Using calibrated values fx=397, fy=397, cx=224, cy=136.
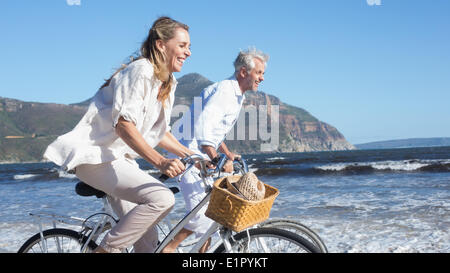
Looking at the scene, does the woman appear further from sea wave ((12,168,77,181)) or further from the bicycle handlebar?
sea wave ((12,168,77,181))

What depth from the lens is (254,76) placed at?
9.98ft

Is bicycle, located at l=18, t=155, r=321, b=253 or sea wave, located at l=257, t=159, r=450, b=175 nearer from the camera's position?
bicycle, located at l=18, t=155, r=321, b=253

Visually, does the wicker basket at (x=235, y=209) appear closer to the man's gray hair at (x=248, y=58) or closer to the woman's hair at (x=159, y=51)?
the woman's hair at (x=159, y=51)

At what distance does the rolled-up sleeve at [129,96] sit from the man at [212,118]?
80 cm

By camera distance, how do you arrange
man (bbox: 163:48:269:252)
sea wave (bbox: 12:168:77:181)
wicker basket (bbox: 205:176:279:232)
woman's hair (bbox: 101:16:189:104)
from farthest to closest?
sea wave (bbox: 12:168:77:181) → man (bbox: 163:48:269:252) → woman's hair (bbox: 101:16:189:104) → wicker basket (bbox: 205:176:279:232)

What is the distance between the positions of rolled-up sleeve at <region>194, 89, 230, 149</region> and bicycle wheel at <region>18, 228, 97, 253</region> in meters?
1.00

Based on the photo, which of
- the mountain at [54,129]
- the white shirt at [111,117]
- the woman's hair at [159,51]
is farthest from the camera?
the mountain at [54,129]

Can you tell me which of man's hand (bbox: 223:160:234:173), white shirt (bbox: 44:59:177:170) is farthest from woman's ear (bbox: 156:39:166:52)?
man's hand (bbox: 223:160:234:173)

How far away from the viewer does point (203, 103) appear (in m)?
2.98

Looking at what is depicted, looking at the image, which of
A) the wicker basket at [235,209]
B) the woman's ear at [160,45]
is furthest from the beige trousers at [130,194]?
the woman's ear at [160,45]

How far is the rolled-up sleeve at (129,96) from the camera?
191 cm

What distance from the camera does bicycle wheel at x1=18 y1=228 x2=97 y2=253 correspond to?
2.43m

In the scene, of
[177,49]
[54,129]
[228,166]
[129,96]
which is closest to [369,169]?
[228,166]
